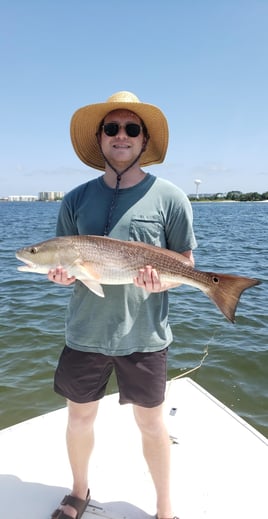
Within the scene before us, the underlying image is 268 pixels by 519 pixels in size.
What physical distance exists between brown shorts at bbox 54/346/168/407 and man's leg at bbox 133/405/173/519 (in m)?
0.10

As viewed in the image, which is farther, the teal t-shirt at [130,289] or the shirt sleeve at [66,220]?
the shirt sleeve at [66,220]

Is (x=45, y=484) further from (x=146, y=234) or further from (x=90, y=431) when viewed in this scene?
(x=146, y=234)

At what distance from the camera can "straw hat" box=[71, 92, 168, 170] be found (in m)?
2.88

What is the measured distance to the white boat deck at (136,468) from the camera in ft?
9.98

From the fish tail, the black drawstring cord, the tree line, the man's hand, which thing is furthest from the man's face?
the tree line

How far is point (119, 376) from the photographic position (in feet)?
9.16

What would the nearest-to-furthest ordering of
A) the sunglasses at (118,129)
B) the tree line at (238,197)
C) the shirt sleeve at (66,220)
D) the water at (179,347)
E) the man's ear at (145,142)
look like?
the sunglasses at (118,129) < the shirt sleeve at (66,220) < the man's ear at (145,142) < the water at (179,347) < the tree line at (238,197)

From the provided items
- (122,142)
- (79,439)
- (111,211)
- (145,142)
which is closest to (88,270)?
(111,211)

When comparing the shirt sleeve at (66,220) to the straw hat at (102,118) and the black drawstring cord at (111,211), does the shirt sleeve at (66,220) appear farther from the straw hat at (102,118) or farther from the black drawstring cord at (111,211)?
the straw hat at (102,118)

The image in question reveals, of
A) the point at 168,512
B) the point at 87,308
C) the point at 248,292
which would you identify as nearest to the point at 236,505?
the point at 168,512

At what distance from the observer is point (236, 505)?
10.0 ft

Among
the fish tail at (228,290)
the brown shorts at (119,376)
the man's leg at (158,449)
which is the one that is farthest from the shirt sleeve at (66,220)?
the man's leg at (158,449)

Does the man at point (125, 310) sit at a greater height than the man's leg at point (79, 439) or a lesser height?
greater

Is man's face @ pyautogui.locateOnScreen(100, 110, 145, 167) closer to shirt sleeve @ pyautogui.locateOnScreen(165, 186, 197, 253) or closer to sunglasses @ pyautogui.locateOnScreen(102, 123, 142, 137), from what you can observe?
sunglasses @ pyautogui.locateOnScreen(102, 123, 142, 137)
